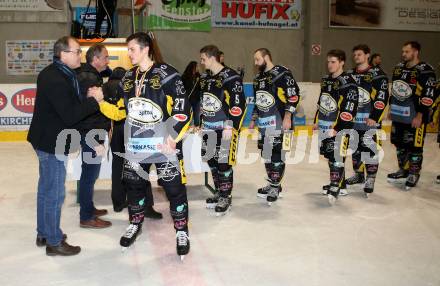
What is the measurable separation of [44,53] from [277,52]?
674cm

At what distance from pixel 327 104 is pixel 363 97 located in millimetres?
646

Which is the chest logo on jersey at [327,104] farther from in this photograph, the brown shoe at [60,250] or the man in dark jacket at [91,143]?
the brown shoe at [60,250]

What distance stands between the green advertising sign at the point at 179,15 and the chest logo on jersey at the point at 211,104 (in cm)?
943

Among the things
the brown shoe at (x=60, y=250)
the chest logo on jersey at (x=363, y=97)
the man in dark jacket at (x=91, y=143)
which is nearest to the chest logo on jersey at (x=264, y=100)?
the chest logo on jersey at (x=363, y=97)

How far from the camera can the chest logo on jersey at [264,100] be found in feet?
17.3

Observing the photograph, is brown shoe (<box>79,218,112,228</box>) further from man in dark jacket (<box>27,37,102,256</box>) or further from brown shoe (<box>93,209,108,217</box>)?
man in dark jacket (<box>27,37,102,256</box>)

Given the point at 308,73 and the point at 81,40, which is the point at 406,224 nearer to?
the point at 81,40

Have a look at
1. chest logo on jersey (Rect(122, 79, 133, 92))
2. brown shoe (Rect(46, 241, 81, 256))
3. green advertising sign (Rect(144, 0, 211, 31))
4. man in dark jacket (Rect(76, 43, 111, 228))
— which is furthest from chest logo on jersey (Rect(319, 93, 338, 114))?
green advertising sign (Rect(144, 0, 211, 31))

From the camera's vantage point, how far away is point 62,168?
12.4ft

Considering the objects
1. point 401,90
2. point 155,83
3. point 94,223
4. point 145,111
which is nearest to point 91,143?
point 94,223

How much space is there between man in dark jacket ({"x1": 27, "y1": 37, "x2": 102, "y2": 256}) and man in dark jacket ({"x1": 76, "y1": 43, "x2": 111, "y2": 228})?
61 centimetres

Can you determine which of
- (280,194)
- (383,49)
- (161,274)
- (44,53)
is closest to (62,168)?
(161,274)

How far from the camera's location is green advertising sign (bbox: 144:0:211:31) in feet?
45.1

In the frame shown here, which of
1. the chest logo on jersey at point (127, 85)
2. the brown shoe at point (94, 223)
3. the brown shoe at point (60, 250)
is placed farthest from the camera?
the brown shoe at point (94, 223)
